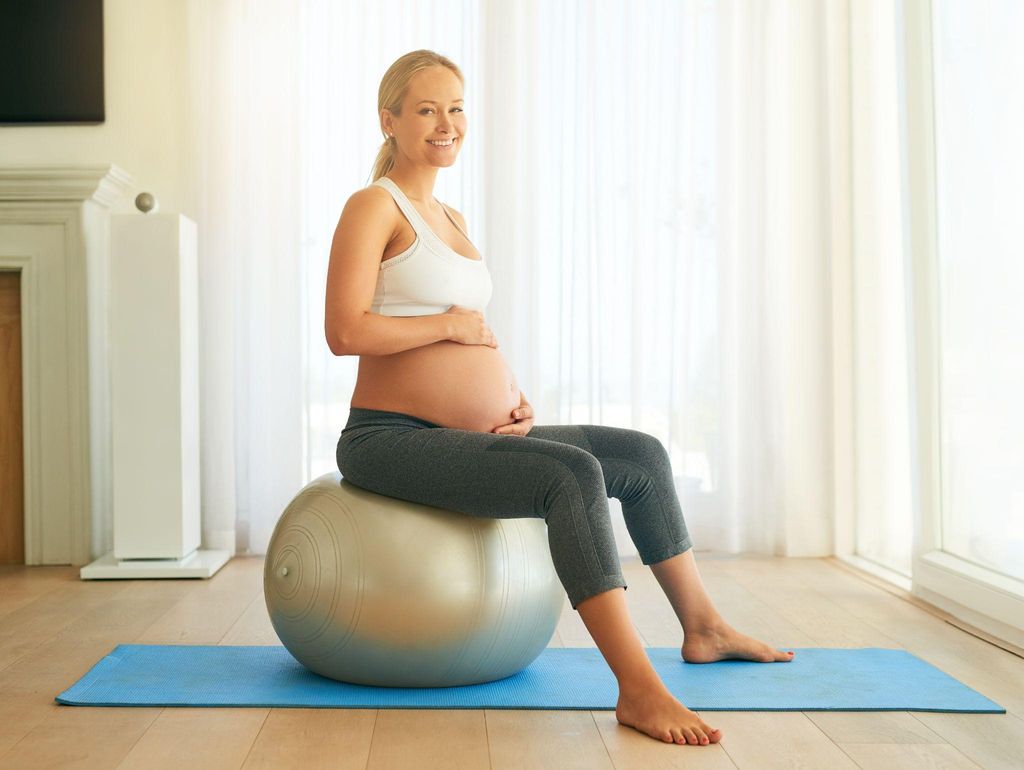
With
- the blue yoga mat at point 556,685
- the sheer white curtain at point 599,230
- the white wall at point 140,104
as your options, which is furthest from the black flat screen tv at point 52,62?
the blue yoga mat at point 556,685

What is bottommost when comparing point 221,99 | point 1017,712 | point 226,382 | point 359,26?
point 1017,712

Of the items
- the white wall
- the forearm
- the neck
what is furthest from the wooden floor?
the white wall

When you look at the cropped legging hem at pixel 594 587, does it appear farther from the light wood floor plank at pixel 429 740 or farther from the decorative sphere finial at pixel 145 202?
the decorative sphere finial at pixel 145 202

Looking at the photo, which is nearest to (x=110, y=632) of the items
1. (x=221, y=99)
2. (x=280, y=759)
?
(x=280, y=759)

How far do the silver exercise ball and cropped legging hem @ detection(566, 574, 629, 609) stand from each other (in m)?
0.25

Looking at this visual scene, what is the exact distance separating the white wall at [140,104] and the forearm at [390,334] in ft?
6.70

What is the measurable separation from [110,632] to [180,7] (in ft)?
7.53

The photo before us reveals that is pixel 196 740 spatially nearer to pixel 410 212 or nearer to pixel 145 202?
pixel 410 212

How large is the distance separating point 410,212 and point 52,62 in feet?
7.49

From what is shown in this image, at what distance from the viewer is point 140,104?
392 centimetres

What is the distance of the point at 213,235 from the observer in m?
3.84

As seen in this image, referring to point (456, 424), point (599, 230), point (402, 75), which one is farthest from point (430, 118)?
point (599, 230)

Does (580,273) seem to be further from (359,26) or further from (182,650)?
(182,650)

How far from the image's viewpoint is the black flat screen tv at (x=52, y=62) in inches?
151
